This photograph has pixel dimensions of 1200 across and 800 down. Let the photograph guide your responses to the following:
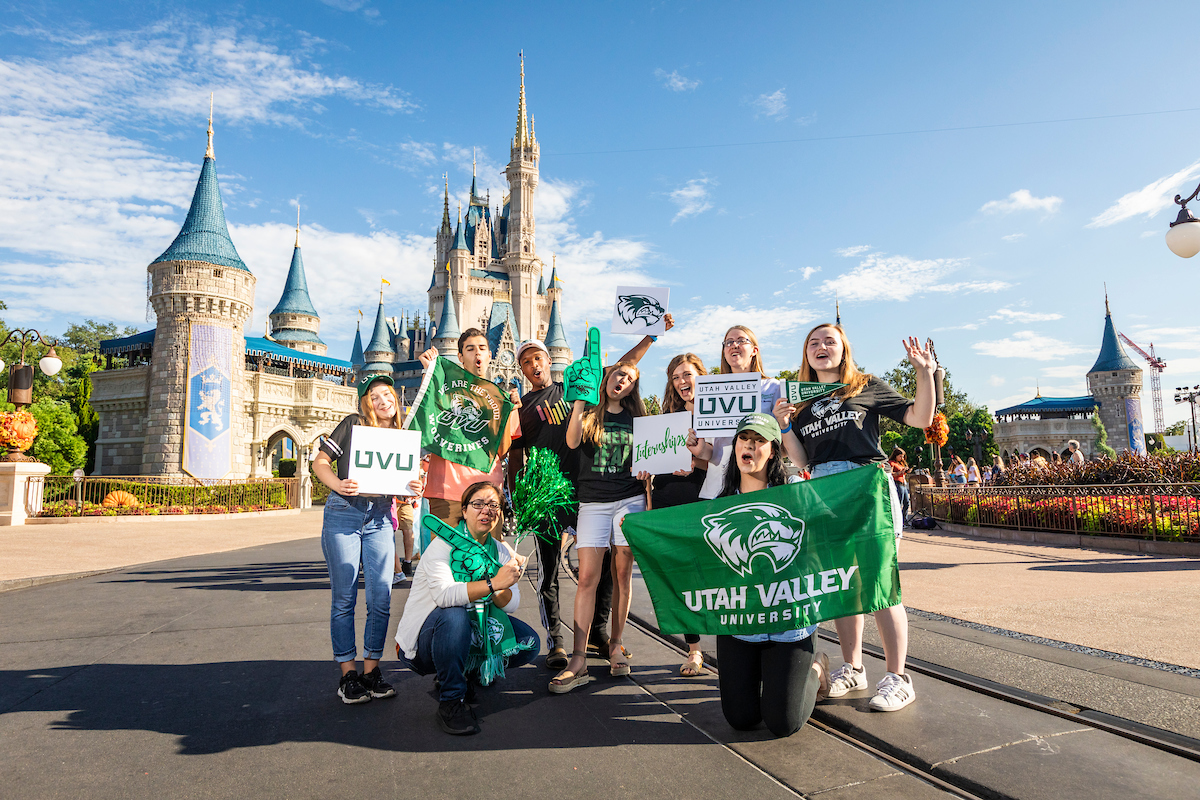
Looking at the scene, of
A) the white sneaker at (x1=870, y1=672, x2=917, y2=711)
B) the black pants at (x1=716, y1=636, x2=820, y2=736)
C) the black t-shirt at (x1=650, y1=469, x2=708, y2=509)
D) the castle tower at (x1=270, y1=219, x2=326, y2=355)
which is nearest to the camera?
the black pants at (x1=716, y1=636, x2=820, y2=736)

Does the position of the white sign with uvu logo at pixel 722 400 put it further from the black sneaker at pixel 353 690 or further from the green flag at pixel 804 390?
the black sneaker at pixel 353 690

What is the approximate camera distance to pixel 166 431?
31094 mm

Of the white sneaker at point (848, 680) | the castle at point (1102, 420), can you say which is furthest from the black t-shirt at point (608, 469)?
the castle at point (1102, 420)

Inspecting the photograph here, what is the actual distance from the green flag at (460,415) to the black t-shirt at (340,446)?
20.3 inches

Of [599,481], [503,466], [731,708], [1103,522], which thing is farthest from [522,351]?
[1103,522]

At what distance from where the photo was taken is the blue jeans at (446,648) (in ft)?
11.3

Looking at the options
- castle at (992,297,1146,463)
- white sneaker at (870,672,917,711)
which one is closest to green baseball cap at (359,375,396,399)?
white sneaker at (870,672,917,711)

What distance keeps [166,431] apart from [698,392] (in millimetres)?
34331

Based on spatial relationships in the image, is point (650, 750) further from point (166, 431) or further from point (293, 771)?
point (166, 431)

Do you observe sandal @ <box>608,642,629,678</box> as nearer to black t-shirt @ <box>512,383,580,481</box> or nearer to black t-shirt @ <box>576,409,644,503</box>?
black t-shirt @ <box>576,409,644,503</box>

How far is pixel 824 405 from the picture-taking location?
3941 millimetres

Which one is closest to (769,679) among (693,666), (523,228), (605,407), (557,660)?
(693,666)

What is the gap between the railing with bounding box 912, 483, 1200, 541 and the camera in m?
10.4

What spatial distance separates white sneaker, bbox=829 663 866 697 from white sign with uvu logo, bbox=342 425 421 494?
2.79m
